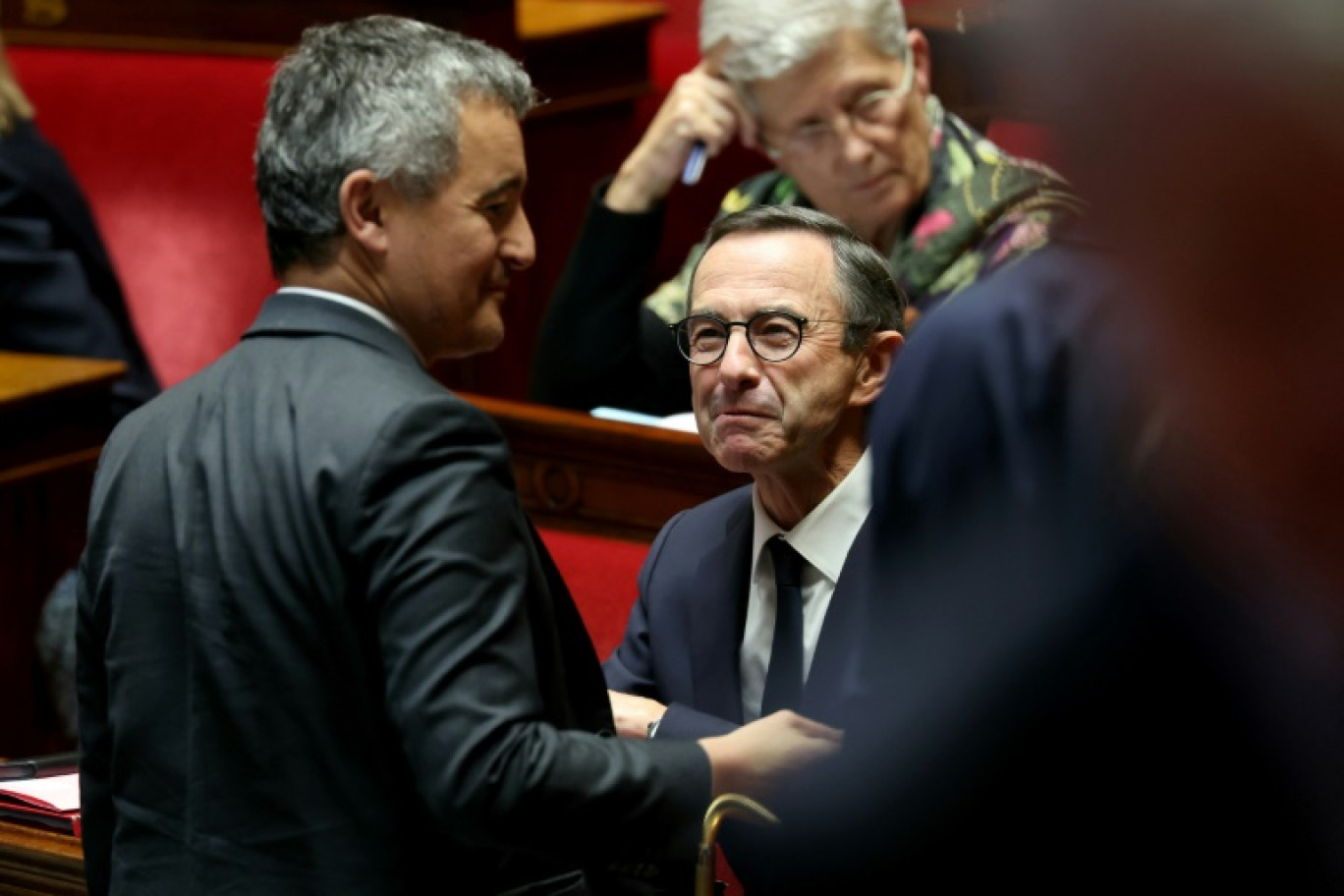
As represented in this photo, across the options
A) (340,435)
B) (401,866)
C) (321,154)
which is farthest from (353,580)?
(321,154)

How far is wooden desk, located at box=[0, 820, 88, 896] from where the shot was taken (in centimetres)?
167

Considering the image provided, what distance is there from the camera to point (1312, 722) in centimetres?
64

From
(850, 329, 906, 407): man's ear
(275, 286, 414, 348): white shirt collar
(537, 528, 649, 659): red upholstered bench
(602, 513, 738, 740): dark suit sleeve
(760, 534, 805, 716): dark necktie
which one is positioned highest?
(275, 286, 414, 348): white shirt collar

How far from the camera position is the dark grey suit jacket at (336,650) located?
1178 mm

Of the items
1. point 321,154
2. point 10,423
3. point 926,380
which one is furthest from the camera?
point 10,423

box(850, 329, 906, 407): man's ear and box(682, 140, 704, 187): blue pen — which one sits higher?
box(850, 329, 906, 407): man's ear

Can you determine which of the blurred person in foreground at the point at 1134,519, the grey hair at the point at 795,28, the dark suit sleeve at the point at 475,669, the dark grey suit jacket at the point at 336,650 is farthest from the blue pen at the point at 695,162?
the blurred person in foreground at the point at 1134,519

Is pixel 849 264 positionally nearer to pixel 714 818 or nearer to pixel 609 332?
pixel 714 818

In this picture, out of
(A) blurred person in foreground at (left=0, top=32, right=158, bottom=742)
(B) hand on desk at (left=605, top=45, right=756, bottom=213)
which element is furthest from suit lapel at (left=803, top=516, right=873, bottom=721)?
(A) blurred person in foreground at (left=0, top=32, right=158, bottom=742)

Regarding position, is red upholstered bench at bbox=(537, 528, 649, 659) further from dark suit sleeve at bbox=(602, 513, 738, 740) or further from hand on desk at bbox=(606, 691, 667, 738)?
hand on desk at bbox=(606, 691, 667, 738)

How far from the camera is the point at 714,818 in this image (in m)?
1.15

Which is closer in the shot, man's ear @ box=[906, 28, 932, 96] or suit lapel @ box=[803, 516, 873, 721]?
suit lapel @ box=[803, 516, 873, 721]

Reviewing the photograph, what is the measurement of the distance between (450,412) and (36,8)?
9.58ft

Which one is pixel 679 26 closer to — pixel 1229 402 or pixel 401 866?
pixel 401 866
